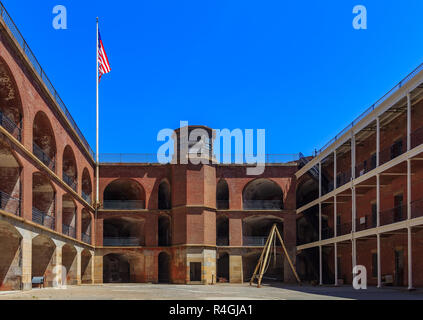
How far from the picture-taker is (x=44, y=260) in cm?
2581

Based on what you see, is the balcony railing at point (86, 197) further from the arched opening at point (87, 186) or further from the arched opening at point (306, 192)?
the arched opening at point (306, 192)

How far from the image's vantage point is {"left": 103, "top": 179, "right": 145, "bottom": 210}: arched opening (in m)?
38.2

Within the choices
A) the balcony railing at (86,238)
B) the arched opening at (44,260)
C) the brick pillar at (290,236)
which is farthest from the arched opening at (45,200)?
the brick pillar at (290,236)

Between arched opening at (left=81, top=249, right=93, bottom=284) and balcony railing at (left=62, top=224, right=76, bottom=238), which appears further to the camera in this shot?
arched opening at (left=81, top=249, right=93, bottom=284)

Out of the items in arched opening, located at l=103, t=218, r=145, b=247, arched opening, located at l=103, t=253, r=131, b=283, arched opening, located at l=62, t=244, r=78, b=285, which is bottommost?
arched opening, located at l=103, t=253, r=131, b=283

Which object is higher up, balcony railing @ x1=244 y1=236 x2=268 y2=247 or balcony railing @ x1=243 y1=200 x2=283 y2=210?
balcony railing @ x1=243 y1=200 x2=283 y2=210

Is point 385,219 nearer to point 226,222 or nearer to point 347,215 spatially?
point 347,215

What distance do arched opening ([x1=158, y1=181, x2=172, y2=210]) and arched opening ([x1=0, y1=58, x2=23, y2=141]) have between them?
66.0 feet

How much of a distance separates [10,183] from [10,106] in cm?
318

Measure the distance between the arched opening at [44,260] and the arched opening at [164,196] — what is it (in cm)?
1489

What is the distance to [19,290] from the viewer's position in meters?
19.4

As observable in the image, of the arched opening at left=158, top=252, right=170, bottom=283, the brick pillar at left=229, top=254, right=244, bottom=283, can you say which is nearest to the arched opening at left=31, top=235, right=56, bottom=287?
the brick pillar at left=229, top=254, right=244, bottom=283

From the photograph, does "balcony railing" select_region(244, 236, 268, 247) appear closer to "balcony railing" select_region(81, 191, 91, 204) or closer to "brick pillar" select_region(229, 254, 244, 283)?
"brick pillar" select_region(229, 254, 244, 283)
